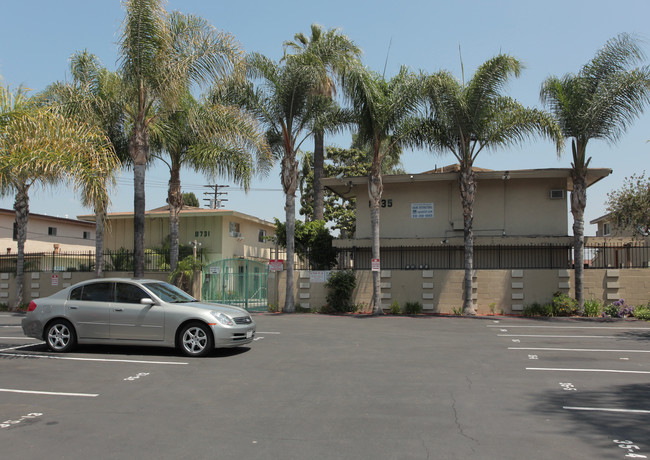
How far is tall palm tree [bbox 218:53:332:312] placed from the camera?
1984 centimetres

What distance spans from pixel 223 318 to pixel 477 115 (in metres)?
12.8

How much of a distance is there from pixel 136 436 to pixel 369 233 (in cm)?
1863

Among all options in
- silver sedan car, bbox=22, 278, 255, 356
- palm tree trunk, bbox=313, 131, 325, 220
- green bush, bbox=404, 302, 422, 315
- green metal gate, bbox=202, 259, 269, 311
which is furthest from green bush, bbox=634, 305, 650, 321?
silver sedan car, bbox=22, 278, 255, 356

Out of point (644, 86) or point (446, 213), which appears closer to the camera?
point (644, 86)

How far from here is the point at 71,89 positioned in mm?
15992

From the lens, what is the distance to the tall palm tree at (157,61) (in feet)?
46.7

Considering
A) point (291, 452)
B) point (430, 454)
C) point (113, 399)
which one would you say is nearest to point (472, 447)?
point (430, 454)

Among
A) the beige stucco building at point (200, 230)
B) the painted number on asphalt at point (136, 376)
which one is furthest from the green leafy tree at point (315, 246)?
the painted number on asphalt at point (136, 376)

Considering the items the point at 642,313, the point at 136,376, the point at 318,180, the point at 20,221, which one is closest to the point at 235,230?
the point at 318,180

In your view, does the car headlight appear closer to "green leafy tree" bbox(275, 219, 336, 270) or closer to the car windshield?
the car windshield

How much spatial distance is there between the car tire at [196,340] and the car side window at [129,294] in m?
1.12

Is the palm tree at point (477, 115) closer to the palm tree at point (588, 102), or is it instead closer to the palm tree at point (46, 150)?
the palm tree at point (588, 102)

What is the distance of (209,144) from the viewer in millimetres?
20000

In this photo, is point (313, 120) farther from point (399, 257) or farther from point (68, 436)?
point (68, 436)
